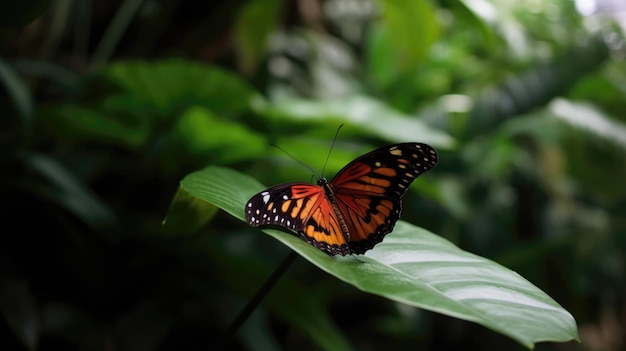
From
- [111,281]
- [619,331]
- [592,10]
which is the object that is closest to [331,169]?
[111,281]

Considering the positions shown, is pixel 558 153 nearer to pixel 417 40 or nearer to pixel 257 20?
pixel 417 40

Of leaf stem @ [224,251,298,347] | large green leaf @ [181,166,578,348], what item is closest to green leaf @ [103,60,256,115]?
large green leaf @ [181,166,578,348]

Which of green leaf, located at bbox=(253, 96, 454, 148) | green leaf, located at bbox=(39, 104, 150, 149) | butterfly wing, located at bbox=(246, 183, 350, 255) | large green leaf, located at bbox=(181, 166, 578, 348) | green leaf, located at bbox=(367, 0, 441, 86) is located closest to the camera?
large green leaf, located at bbox=(181, 166, 578, 348)

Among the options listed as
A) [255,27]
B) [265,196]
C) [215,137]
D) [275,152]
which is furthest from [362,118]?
[265,196]

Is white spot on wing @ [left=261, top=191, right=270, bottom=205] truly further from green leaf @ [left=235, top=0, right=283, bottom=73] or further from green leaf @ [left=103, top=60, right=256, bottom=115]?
green leaf @ [left=235, top=0, right=283, bottom=73]

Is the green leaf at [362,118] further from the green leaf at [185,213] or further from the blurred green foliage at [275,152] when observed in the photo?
the green leaf at [185,213]

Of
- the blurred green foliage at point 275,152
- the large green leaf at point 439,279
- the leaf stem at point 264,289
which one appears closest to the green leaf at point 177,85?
the blurred green foliage at point 275,152
